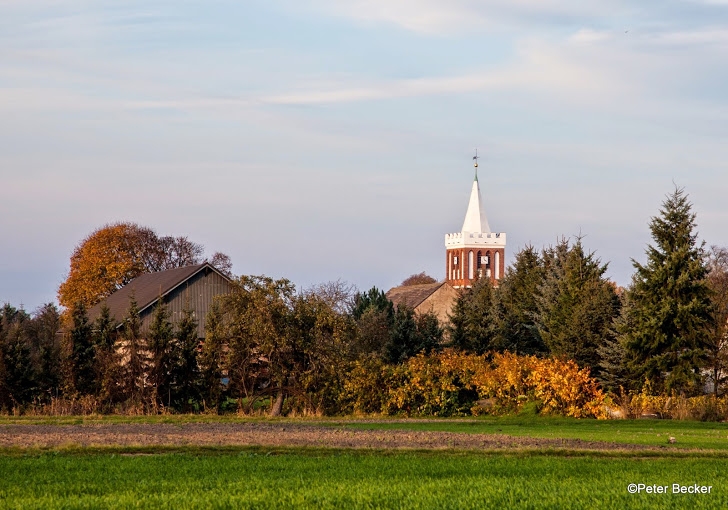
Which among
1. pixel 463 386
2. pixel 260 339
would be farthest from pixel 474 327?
pixel 260 339

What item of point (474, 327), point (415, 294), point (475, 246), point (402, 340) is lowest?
point (402, 340)

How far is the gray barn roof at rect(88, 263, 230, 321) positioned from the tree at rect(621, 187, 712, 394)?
25657 millimetres

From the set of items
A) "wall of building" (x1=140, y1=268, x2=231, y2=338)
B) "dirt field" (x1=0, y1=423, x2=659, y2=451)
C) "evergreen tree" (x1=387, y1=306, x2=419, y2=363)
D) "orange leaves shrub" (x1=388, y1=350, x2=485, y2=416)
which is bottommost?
"dirt field" (x1=0, y1=423, x2=659, y2=451)

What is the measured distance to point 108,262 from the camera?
79.1 metres

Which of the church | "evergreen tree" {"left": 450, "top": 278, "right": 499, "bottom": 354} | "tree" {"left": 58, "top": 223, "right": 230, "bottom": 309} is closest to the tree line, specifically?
"evergreen tree" {"left": 450, "top": 278, "right": 499, "bottom": 354}

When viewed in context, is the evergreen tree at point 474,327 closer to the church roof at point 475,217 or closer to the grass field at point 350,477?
the grass field at point 350,477

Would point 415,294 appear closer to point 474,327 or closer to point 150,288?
point 150,288

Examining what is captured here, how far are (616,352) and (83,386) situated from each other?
71.6 ft

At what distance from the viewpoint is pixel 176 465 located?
18500mm

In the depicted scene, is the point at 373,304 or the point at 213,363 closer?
the point at 213,363

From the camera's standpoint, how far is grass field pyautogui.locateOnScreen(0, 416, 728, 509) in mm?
13602

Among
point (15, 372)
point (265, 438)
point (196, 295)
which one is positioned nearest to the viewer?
point (265, 438)

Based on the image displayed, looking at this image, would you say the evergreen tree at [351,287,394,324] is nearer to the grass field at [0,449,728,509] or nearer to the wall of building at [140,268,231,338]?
the wall of building at [140,268,231,338]

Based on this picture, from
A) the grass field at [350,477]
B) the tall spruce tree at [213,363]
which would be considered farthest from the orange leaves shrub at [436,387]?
the grass field at [350,477]
